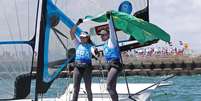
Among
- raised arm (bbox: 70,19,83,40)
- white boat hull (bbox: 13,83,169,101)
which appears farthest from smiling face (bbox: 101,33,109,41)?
white boat hull (bbox: 13,83,169,101)

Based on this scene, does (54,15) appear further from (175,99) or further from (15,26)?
(175,99)

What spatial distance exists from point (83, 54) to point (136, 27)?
1.22m

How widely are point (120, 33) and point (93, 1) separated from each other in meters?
0.84

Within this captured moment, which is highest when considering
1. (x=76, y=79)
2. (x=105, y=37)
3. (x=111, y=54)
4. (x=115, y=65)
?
(x=105, y=37)

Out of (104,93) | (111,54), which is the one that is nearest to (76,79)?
(111,54)

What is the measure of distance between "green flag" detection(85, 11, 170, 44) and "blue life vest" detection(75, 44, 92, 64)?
741 millimetres

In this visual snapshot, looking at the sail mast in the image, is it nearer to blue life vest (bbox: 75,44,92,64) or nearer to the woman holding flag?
blue life vest (bbox: 75,44,92,64)

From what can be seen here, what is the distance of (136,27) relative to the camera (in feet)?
35.6

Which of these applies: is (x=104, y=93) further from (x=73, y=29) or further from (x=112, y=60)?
(x=73, y=29)

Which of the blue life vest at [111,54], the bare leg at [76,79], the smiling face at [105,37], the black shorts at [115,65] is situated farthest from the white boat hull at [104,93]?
the smiling face at [105,37]

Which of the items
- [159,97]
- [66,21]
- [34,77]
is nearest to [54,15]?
[66,21]

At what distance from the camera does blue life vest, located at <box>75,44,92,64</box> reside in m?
10.3

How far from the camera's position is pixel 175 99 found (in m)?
19.9

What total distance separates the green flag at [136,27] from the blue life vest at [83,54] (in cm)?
74
